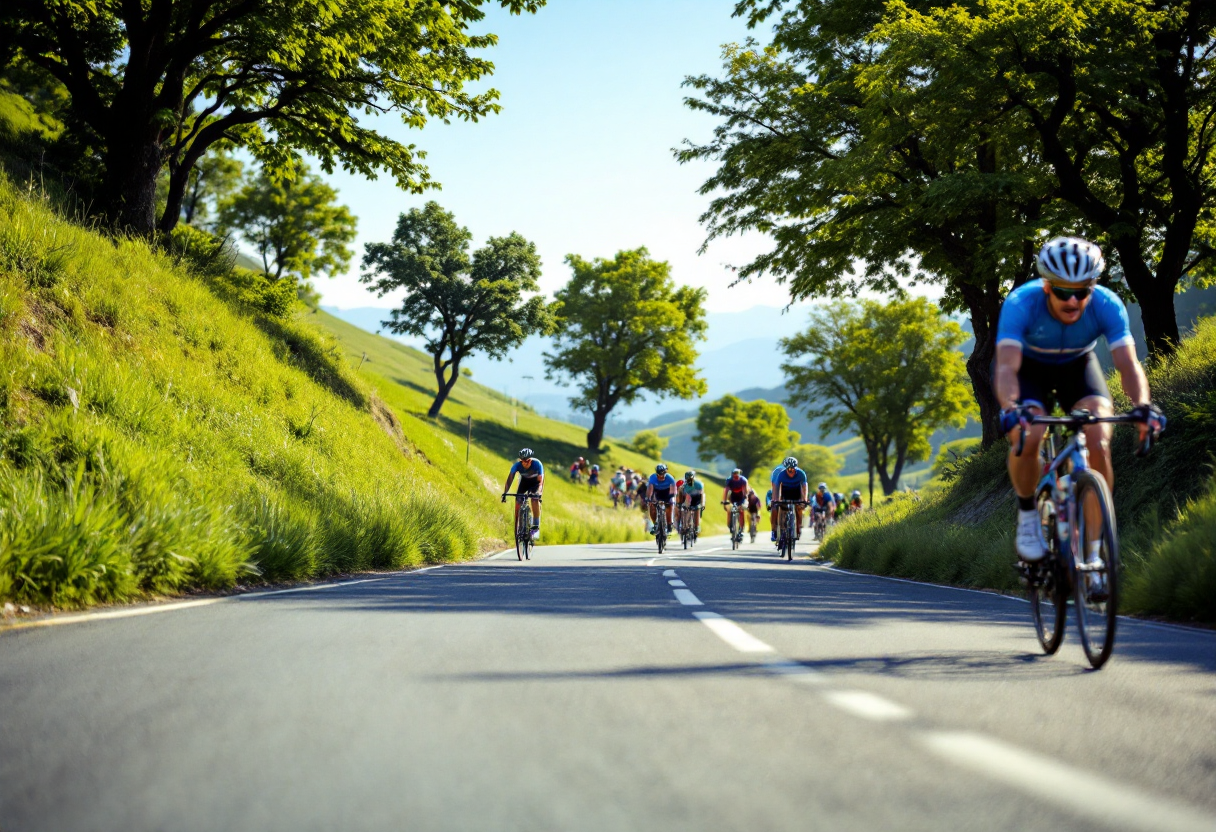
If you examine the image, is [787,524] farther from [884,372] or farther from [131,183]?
[884,372]

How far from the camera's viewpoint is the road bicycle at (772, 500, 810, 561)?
22469mm

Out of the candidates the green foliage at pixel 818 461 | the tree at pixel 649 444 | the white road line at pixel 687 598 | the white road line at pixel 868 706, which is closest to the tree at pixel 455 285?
the white road line at pixel 687 598

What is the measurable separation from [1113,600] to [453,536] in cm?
1408

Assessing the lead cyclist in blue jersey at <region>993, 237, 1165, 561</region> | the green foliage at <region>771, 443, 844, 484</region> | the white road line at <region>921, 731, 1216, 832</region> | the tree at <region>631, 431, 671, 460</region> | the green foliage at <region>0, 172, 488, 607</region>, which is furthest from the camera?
the green foliage at <region>771, 443, 844, 484</region>

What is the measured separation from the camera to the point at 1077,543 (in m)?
5.31

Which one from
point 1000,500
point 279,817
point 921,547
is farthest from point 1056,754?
point 1000,500

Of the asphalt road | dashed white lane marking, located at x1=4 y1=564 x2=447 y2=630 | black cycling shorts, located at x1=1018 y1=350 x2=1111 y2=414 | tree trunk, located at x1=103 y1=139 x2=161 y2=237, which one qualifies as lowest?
dashed white lane marking, located at x1=4 y1=564 x2=447 y2=630

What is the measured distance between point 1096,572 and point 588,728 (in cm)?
300

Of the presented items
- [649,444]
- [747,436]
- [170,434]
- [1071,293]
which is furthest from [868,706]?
[649,444]

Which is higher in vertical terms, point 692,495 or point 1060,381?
point 1060,381

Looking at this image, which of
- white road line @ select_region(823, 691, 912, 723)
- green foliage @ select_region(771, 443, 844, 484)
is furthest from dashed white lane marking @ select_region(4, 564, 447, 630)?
green foliage @ select_region(771, 443, 844, 484)

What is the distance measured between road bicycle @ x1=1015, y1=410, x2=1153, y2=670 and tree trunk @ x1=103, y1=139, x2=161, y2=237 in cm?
1695

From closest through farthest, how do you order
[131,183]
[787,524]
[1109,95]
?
[1109,95] → [131,183] → [787,524]

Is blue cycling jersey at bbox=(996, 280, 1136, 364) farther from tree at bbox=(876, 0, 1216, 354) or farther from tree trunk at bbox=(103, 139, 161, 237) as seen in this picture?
tree trunk at bbox=(103, 139, 161, 237)
